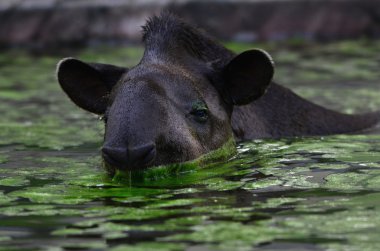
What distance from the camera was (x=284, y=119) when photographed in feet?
31.1

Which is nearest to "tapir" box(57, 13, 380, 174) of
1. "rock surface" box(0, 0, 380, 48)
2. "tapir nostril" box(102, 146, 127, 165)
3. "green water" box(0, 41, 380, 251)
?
"tapir nostril" box(102, 146, 127, 165)

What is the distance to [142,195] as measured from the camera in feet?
22.5

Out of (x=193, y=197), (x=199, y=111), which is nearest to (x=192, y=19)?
(x=199, y=111)

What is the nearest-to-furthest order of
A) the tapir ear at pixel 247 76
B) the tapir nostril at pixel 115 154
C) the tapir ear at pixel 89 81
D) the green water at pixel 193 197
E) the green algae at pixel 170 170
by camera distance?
the green water at pixel 193 197 → the tapir nostril at pixel 115 154 → the green algae at pixel 170 170 → the tapir ear at pixel 247 76 → the tapir ear at pixel 89 81

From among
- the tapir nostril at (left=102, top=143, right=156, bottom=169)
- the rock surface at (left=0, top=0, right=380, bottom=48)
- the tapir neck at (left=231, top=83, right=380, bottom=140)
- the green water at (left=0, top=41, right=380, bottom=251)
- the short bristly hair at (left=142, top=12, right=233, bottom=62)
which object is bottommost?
the green water at (left=0, top=41, right=380, bottom=251)

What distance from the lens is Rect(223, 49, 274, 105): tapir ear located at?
8.20 m

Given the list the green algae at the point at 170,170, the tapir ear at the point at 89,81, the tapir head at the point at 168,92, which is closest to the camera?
the tapir head at the point at 168,92

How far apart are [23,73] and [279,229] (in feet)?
33.9

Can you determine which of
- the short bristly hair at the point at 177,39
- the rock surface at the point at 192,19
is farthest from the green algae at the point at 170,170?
the rock surface at the point at 192,19

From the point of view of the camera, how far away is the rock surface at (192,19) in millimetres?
18094

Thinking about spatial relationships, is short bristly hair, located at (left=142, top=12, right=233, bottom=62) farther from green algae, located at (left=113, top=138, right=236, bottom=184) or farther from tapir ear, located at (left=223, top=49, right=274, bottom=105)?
green algae, located at (left=113, top=138, right=236, bottom=184)

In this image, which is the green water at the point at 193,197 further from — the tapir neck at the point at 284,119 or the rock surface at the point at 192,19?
the rock surface at the point at 192,19

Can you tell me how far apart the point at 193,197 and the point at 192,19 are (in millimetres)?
11867

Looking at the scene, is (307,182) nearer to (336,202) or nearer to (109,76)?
(336,202)
